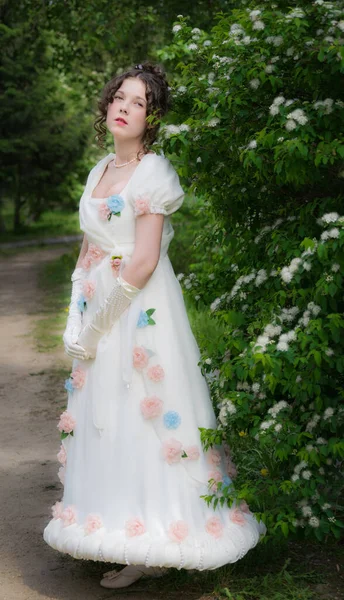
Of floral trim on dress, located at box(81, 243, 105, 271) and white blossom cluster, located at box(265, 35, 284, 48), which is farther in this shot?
floral trim on dress, located at box(81, 243, 105, 271)

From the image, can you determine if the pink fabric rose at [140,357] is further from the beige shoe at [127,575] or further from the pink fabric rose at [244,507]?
the beige shoe at [127,575]

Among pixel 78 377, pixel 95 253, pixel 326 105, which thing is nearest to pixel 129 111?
pixel 95 253

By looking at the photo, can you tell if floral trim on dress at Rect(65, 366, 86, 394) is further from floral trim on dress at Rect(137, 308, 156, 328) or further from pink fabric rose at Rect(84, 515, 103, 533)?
pink fabric rose at Rect(84, 515, 103, 533)

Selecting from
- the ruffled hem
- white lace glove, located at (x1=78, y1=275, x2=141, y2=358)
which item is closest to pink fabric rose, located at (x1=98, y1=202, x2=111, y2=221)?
white lace glove, located at (x1=78, y1=275, x2=141, y2=358)

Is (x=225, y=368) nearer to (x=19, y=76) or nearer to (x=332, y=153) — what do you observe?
(x=332, y=153)

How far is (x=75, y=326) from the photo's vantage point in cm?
388

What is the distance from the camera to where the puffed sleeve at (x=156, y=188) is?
3.64 meters

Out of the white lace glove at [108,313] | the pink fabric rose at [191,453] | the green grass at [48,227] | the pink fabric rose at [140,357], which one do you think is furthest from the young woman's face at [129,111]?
the green grass at [48,227]

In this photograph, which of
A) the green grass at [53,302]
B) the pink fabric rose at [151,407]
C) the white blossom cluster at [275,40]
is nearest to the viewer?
the white blossom cluster at [275,40]

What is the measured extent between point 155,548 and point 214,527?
29cm

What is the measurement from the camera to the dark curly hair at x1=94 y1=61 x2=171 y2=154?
381 cm

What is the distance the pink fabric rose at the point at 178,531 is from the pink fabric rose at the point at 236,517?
0.26 meters

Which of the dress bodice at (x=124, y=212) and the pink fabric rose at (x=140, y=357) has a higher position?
the dress bodice at (x=124, y=212)

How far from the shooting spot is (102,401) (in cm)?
370
